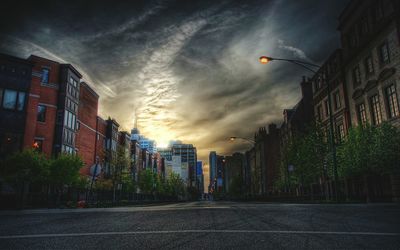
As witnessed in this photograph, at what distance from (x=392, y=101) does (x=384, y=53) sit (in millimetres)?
4619

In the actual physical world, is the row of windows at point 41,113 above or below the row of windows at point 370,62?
below

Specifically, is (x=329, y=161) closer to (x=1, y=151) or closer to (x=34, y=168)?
(x=34, y=168)

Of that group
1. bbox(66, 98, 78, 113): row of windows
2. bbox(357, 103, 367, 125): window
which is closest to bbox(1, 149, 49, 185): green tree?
bbox(66, 98, 78, 113): row of windows

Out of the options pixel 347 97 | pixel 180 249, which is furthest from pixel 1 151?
pixel 347 97

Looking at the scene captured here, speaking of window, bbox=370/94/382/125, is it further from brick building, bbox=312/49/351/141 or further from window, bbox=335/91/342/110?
window, bbox=335/91/342/110

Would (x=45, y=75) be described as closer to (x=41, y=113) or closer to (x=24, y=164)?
(x=41, y=113)

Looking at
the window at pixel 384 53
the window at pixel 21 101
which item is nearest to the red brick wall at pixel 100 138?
the window at pixel 21 101

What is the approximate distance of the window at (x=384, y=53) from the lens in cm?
2847

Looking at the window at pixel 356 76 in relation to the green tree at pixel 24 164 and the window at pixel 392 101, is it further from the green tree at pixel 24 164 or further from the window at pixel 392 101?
the green tree at pixel 24 164

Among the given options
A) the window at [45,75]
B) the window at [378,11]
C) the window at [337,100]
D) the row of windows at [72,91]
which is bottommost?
the window at [337,100]

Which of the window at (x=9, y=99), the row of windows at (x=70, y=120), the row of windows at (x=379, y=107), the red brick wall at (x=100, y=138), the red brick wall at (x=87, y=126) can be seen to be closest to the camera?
the row of windows at (x=379, y=107)

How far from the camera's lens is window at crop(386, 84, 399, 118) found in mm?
27691

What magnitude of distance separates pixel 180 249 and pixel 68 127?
43.7 m

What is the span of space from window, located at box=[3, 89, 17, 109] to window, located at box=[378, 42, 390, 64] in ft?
124
